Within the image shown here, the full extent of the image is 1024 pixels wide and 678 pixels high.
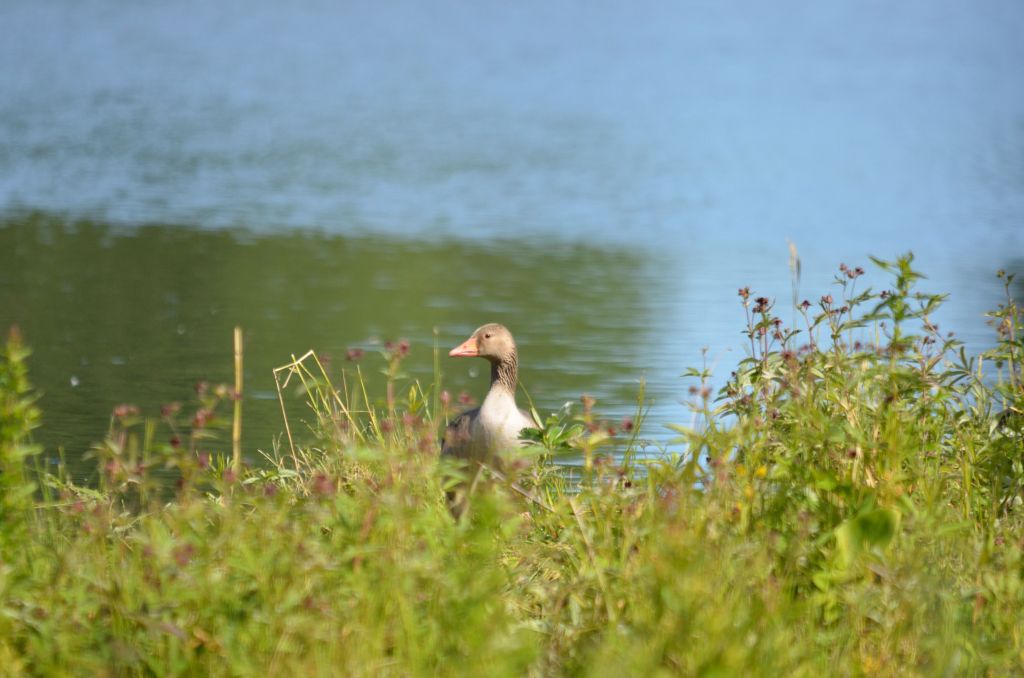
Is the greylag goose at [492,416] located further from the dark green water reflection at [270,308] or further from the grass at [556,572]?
the dark green water reflection at [270,308]

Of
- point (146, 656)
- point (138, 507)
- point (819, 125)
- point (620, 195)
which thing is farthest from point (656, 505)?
point (819, 125)

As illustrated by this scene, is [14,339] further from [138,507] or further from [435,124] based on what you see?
[435,124]

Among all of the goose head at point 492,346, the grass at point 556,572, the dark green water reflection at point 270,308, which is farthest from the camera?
the dark green water reflection at point 270,308

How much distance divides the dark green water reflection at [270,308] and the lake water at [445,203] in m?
0.05

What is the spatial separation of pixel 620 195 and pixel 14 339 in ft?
75.6

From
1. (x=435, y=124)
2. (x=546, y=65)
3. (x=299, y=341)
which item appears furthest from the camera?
(x=546, y=65)

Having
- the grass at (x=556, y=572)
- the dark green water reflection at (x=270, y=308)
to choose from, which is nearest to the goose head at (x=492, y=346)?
the dark green water reflection at (x=270, y=308)

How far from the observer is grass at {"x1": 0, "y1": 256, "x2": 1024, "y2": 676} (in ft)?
12.5

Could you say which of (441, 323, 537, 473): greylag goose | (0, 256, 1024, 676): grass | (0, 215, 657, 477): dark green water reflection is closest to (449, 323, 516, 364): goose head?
(441, 323, 537, 473): greylag goose

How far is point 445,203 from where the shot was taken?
2483cm

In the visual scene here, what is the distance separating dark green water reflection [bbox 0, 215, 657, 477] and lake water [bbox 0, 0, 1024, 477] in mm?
54

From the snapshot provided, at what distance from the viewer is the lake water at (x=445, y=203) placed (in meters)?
12.6

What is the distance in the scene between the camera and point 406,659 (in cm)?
393

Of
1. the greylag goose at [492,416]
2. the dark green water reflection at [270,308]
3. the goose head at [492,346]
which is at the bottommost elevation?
the dark green water reflection at [270,308]
